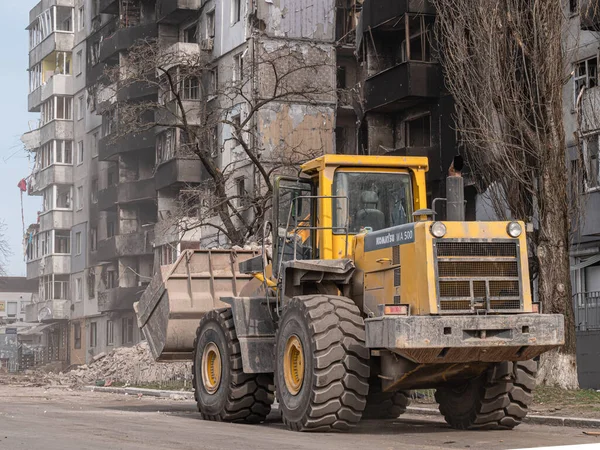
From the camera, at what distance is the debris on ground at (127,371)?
36781 millimetres

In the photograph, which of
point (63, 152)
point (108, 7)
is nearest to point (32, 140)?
point (63, 152)

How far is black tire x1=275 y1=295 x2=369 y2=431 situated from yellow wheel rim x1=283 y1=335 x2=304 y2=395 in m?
0.32

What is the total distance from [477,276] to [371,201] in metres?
2.30

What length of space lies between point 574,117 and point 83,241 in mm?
44253

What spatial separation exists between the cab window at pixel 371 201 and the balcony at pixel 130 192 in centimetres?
4625

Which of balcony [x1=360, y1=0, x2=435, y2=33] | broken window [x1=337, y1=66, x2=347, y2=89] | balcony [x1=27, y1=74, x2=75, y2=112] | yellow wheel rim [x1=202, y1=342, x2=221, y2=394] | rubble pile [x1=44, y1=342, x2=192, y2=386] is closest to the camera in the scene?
yellow wheel rim [x1=202, y1=342, x2=221, y2=394]

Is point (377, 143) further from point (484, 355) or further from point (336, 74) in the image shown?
point (484, 355)

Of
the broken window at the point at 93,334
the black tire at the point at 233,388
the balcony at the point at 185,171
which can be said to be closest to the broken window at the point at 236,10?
the balcony at the point at 185,171

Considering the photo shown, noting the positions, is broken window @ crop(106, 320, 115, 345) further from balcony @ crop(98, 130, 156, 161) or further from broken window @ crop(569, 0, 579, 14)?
broken window @ crop(569, 0, 579, 14)

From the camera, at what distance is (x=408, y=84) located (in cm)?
4006

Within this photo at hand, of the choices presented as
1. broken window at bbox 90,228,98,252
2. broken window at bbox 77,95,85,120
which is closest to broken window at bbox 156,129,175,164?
broken window at bbox 90,228,98,252

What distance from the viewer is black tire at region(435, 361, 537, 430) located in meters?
15.9

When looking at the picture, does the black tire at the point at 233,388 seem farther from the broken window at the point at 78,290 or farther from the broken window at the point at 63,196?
the broken window at the point at 63,196

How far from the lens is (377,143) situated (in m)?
43.3
